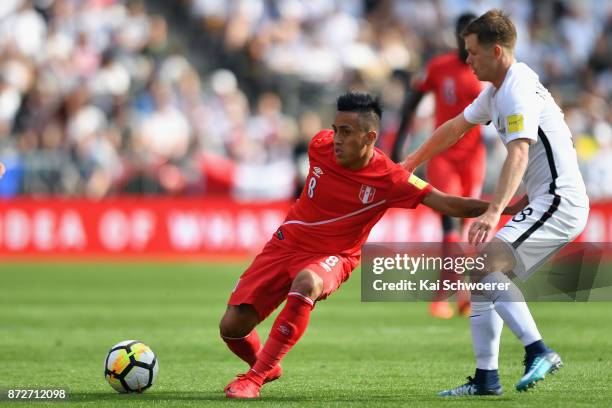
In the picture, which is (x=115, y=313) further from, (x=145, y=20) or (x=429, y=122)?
(x=145, y=20)

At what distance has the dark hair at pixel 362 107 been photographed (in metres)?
7.35

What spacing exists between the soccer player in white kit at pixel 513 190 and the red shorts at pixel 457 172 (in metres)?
5.03

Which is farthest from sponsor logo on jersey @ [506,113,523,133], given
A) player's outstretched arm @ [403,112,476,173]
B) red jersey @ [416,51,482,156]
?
red jersey @ [416,51,482,156]

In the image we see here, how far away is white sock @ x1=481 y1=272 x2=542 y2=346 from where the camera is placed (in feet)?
22.8

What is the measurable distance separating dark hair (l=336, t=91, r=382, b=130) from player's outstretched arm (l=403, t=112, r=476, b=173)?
1.55 feet

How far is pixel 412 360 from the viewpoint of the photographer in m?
9.31

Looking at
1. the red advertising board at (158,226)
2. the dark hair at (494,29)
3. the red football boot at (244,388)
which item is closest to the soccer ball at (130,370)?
the red football boot at (244,388)

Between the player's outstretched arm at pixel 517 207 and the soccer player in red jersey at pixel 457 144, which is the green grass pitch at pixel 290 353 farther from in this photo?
the soccer player in red jersey at pixel 457 144

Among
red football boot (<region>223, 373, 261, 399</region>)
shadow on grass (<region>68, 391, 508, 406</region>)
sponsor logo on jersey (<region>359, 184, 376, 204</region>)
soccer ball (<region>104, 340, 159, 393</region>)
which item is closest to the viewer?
shadow on grass (<region>68, 391, 508, 406</region>)

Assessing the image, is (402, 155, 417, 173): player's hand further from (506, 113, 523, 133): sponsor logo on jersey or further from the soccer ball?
the soccer ball

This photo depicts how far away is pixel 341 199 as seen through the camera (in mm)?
7539

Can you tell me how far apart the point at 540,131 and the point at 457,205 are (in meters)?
0.66

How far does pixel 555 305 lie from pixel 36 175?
32.0 ft

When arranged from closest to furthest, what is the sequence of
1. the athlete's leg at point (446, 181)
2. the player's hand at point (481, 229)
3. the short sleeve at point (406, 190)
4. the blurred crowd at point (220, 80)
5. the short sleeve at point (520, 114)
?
the player's hand at point (481, 229)
the short sleeve at point (520, 114)
the short sleeve at point (406, 190)
the athlete's leg at point (446, 181)
the blurred crowd at point (220, 80)
